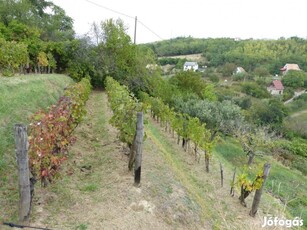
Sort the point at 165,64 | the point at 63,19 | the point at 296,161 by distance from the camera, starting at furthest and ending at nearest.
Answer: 1. the point at 165,64
2. the point at 63,19
3. the point at 296,161

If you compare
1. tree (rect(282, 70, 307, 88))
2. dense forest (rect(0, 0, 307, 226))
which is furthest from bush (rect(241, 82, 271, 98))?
tree (rect(282, 70, 307, 88))

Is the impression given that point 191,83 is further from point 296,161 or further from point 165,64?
point 165,64

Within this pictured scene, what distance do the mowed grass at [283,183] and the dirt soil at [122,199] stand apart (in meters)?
1.73

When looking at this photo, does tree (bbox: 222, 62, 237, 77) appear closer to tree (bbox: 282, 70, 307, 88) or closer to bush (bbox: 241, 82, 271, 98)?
tree (bbox: 282, 70, 307, 88)

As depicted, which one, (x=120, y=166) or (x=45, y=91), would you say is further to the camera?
(x=45, y=91)

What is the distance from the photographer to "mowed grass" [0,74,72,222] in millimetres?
4781

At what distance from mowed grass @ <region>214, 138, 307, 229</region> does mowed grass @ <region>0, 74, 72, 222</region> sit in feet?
18.5

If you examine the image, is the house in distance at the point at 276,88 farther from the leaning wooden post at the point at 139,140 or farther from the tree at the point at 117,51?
the leaning wooden post at the point at 139,140

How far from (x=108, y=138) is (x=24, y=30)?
574 inches

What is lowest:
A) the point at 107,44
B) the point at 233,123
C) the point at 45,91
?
the point at 233,123

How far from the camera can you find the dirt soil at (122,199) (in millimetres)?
4949

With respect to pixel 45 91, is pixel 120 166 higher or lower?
lower

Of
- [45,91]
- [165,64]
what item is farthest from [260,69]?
[45,91]

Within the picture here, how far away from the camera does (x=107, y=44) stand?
2553 centimetres
